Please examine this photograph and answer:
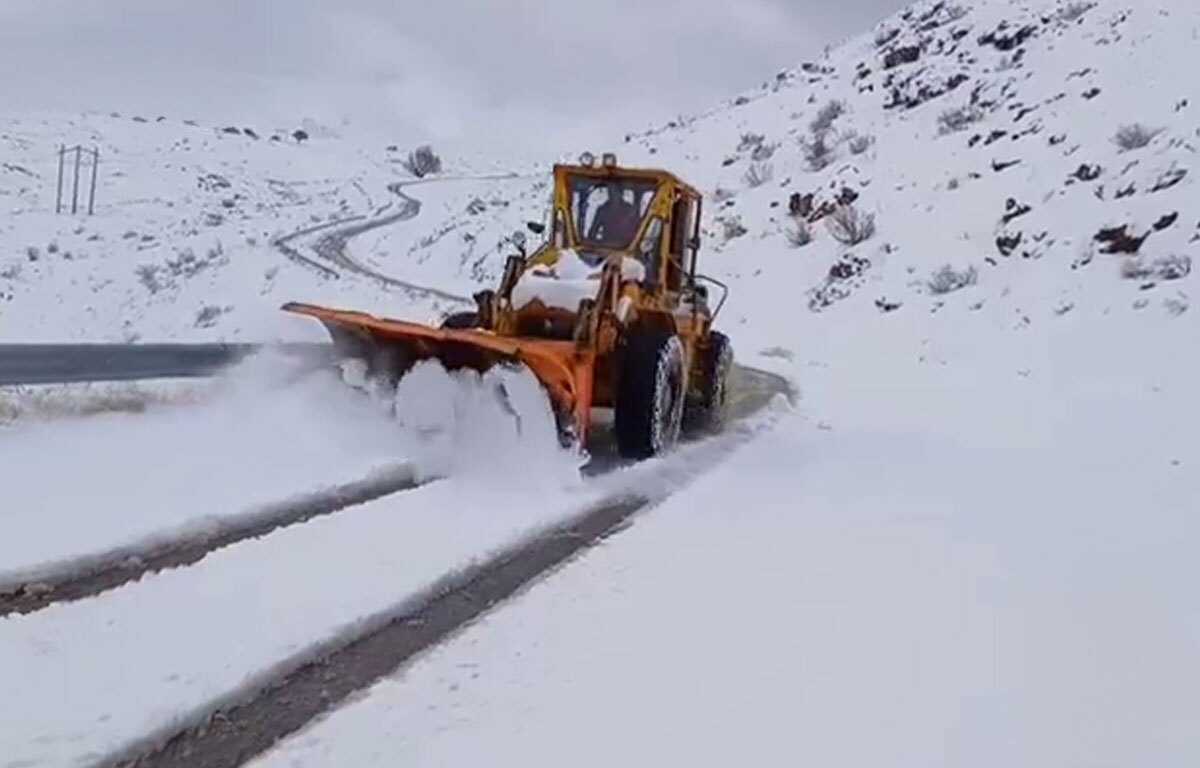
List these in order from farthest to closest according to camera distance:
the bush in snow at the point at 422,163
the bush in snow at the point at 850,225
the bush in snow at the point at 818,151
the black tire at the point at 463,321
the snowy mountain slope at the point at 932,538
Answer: the bush in snow at the point at 422,163
the bush in snow at the point at 818,151
the bush in snow at the point at 850,225
the black tire at the point at 463,321
the snowy mountain slope at the point at 932,538

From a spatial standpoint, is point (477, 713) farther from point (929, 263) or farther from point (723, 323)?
point (723, 323)

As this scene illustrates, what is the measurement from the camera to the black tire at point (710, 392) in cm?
1306

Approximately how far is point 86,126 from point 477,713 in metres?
90.5

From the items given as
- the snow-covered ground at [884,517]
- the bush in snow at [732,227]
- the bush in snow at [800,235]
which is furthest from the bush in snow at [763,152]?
the bush in snow at [800,235]

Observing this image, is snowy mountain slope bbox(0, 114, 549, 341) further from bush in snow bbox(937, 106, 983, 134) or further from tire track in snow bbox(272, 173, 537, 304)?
bush in snow bbox(937, 106, 983, 134)

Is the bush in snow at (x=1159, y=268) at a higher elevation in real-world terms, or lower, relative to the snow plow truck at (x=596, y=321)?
higher

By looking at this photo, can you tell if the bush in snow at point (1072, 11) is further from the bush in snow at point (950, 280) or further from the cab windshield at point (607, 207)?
the cab windshield at point (607, 207)

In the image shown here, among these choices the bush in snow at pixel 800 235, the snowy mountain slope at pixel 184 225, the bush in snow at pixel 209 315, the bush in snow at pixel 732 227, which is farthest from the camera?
the bush in snow at pixel 732 227

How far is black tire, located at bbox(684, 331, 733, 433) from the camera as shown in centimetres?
1306

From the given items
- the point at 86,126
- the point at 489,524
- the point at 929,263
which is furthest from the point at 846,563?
the point at 86,126

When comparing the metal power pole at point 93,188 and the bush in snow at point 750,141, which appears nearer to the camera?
the bush in snow at point 750,141

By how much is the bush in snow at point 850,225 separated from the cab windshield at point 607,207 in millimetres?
14395

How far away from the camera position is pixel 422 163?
87.3m

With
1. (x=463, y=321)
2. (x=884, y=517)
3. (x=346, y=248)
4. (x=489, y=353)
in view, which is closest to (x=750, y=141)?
(x=346, y=248)
